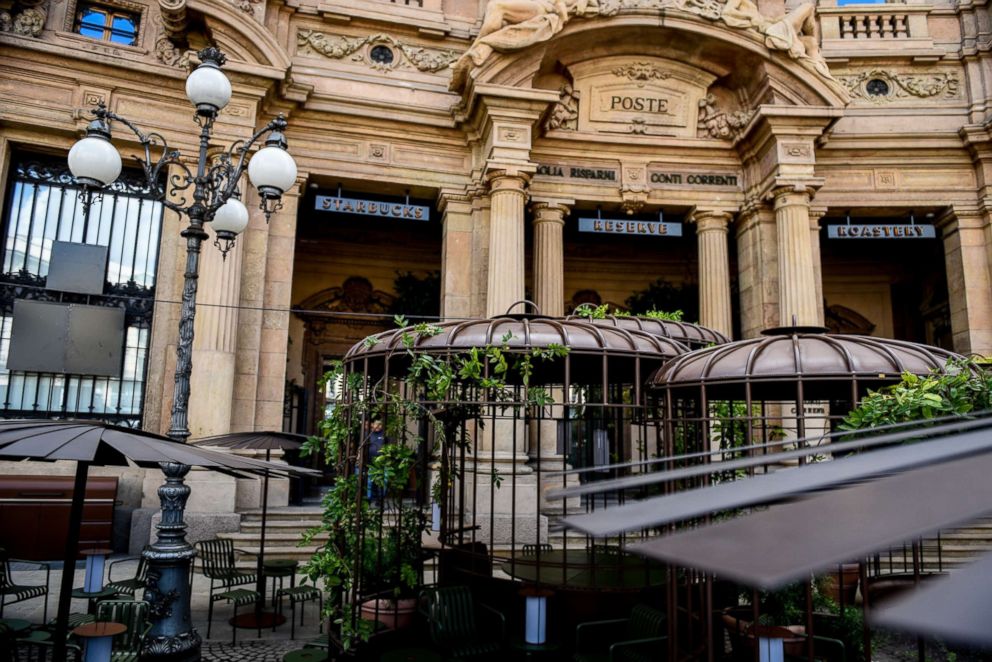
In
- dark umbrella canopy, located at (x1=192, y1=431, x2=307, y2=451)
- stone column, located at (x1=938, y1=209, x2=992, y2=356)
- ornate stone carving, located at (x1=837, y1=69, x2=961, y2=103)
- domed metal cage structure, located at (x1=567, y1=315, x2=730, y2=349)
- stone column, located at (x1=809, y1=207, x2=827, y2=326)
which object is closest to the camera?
domed metal cage structure, located at (x1=567, y1=315, x2=730, y2=349)

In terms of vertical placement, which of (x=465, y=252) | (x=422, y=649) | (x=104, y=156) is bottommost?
(x=422, y=649)

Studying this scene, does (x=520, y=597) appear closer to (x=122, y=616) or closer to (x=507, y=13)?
(x=122, y=616)

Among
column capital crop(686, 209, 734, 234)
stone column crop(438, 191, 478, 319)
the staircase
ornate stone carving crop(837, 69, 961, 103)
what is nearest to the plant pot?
the staircase

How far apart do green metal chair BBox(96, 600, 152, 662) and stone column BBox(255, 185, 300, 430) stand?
22.0 ft

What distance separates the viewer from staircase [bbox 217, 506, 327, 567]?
33.1ft

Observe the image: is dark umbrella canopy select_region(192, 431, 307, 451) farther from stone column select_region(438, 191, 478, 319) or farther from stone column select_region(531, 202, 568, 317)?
stone column select_region(531, 202, 568, 317)

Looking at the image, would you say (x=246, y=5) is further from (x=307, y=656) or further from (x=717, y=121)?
(x=307, y=656)

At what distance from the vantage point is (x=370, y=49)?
14.0 m

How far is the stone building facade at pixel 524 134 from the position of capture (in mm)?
11781

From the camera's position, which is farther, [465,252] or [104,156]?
[465,252]

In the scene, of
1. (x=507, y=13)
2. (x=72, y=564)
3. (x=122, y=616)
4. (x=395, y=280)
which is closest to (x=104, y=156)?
(x=72, y=564)

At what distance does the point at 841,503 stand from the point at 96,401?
12834 mm

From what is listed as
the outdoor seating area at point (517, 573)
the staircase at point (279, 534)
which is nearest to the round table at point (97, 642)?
the outdoor seating area at point (517, 573)

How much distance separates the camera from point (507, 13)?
13.1 meters
